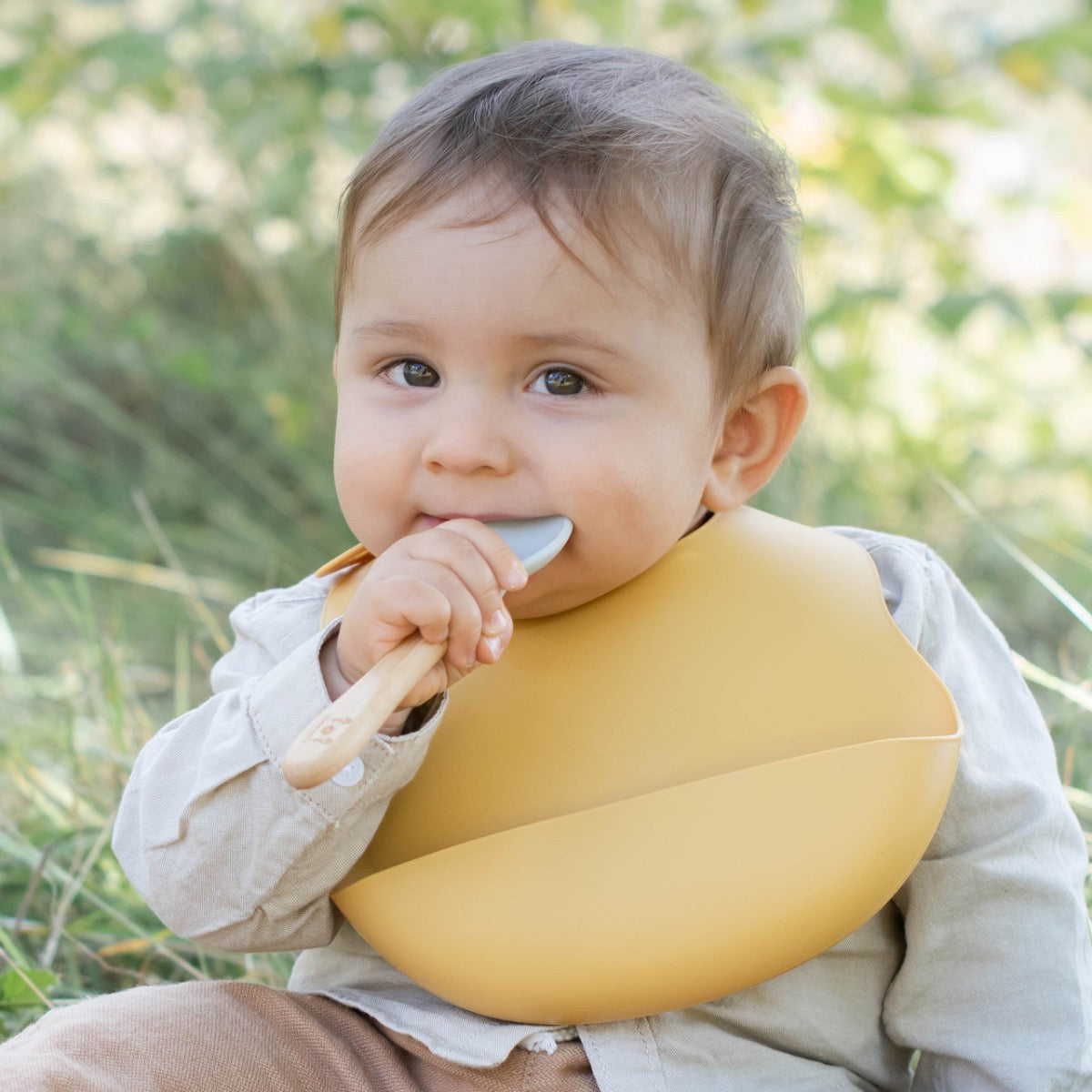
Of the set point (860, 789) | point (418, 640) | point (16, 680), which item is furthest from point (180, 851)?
point (16, 680)

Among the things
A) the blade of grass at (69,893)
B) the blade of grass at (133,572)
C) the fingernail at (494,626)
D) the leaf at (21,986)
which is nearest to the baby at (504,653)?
the fingernail at (494,626)

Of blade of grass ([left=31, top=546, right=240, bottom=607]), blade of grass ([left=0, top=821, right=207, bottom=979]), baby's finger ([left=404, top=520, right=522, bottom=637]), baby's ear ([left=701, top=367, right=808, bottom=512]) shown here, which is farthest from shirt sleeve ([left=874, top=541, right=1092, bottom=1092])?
blade of grass ([left=31, top=546, right=240, bottom=607])

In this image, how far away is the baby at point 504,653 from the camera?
109 centimetres

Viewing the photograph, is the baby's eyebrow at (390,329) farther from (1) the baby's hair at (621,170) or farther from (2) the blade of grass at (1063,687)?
(2) the blade of grass at (1063,687)

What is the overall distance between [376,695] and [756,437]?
1.76 feet

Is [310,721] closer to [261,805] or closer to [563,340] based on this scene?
[261,805]

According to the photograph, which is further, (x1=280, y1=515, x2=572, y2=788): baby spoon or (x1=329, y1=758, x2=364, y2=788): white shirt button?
(x1=329, y1=758, x2=364, y2=788): white shirt button

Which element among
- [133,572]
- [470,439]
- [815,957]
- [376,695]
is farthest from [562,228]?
[133,572]

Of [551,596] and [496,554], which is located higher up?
[496,554]

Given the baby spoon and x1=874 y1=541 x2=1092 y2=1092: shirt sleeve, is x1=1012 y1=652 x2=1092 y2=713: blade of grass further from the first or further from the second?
the baby spoon

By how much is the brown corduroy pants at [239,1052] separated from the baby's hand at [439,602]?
29 centimetres

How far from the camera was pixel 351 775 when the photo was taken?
106 cm

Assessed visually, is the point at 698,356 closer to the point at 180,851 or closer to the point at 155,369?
the point at 180,851

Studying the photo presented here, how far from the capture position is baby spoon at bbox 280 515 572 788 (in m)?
0.83
